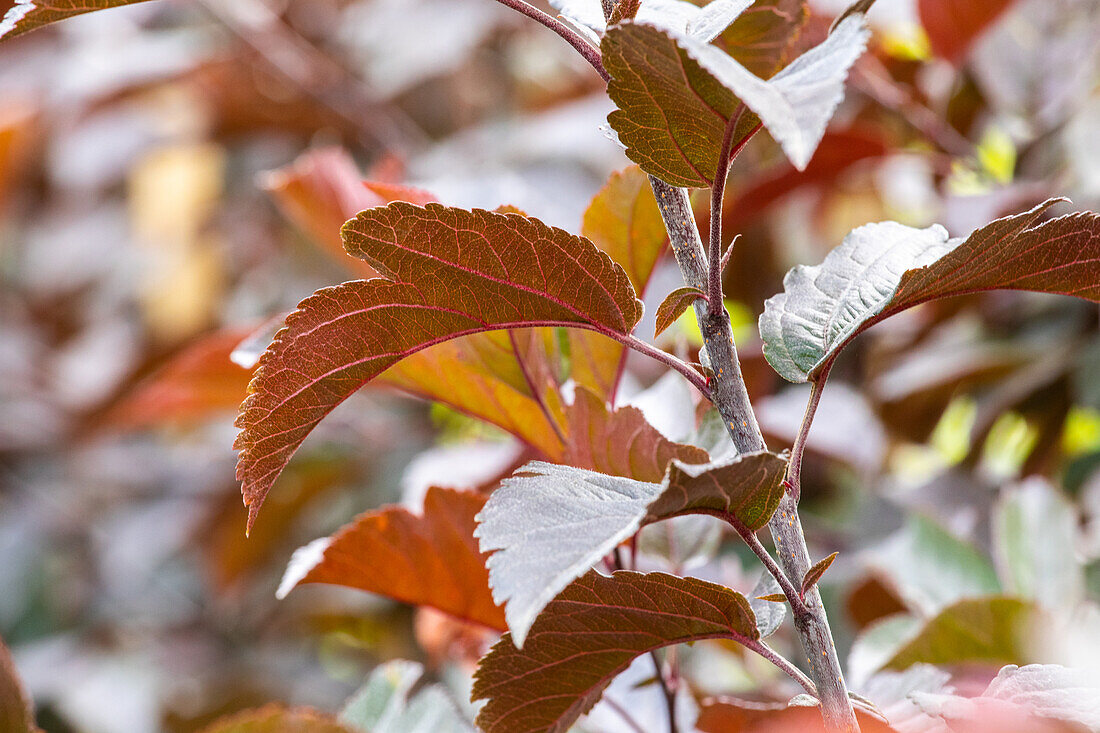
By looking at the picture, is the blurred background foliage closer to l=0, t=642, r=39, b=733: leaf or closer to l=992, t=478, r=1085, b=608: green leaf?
l=992, t=478, r=1085, b=608: green leaf

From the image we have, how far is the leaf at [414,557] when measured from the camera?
43cm

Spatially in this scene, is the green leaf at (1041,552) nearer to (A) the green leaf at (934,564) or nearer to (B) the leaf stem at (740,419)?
(A) the green leaf at (934,564)

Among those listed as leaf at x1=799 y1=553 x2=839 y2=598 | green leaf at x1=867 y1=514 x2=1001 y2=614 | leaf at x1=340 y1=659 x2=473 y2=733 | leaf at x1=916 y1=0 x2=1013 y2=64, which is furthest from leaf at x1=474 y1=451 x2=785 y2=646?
leaf at x1=916 y1=0 x2=1013 y2=64

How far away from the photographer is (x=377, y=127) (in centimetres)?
133

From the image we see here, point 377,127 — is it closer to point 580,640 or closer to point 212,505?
point 212,505

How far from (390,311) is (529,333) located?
122 mm

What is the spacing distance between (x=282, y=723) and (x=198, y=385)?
57cm

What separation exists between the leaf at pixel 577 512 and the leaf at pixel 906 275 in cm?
6

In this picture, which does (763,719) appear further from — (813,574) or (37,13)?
(37,13)

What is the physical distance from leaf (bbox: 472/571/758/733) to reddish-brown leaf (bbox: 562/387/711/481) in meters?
0.07

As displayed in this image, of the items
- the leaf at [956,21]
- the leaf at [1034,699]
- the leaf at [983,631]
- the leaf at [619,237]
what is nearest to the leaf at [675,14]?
the leaf at [619,237]

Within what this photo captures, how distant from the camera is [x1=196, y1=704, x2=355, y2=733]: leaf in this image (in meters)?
0.39

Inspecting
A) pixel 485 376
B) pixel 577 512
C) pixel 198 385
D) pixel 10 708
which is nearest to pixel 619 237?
pixel 485 376

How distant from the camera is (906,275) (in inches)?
12.1
